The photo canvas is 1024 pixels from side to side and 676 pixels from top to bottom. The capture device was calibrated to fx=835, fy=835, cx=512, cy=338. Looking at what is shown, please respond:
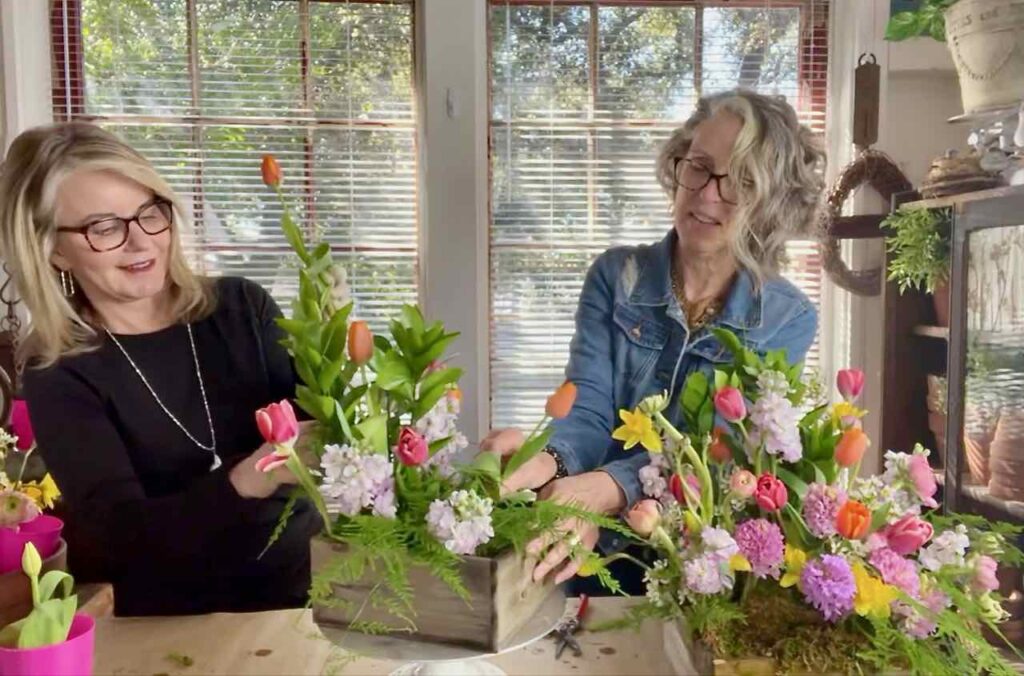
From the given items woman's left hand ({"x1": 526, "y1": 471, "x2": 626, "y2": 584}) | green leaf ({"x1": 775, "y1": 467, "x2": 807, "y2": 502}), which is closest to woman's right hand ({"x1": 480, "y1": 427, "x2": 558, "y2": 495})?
woman's left hand ({"x1": 526, "y1": 471, "x2": 626, "y2": 584})

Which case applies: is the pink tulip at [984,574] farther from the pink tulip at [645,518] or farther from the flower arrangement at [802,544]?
the pink tulip at [645,518]

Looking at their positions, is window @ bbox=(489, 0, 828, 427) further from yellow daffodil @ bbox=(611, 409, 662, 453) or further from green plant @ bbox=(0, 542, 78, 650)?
green plant @ bbox=(0, 542, 78, 650)

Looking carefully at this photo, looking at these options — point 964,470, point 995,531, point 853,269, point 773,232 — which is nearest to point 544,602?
point 995,531

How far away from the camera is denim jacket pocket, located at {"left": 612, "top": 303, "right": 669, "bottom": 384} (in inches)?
51.1

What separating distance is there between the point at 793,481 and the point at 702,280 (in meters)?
0.61

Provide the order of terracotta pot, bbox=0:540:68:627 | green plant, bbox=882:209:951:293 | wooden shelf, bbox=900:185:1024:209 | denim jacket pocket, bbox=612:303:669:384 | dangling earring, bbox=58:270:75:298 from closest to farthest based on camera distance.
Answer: terracotta pot, bbox=0:540:68:627 → dangling earring, bbox=58:270:75:298 → denim jacket pocket, bbox=612:303:669:384 → wooden shelf, bbox=900:185:1024:209 → green plant, bbox=882:209:951:293

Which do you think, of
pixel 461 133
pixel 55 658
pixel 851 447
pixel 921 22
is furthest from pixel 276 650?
pixel 921 22

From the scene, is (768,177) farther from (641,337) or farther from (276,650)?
(276,650)

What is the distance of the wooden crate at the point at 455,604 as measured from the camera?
69cm

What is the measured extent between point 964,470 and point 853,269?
1.96 ft

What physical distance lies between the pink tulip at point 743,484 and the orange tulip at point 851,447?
78mm

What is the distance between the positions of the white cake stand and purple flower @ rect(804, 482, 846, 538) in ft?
0.82

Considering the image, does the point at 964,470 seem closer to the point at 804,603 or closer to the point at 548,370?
the point at 548,370

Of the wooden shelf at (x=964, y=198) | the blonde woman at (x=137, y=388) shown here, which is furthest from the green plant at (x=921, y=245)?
the blonde woman at (x=137, y=388)
